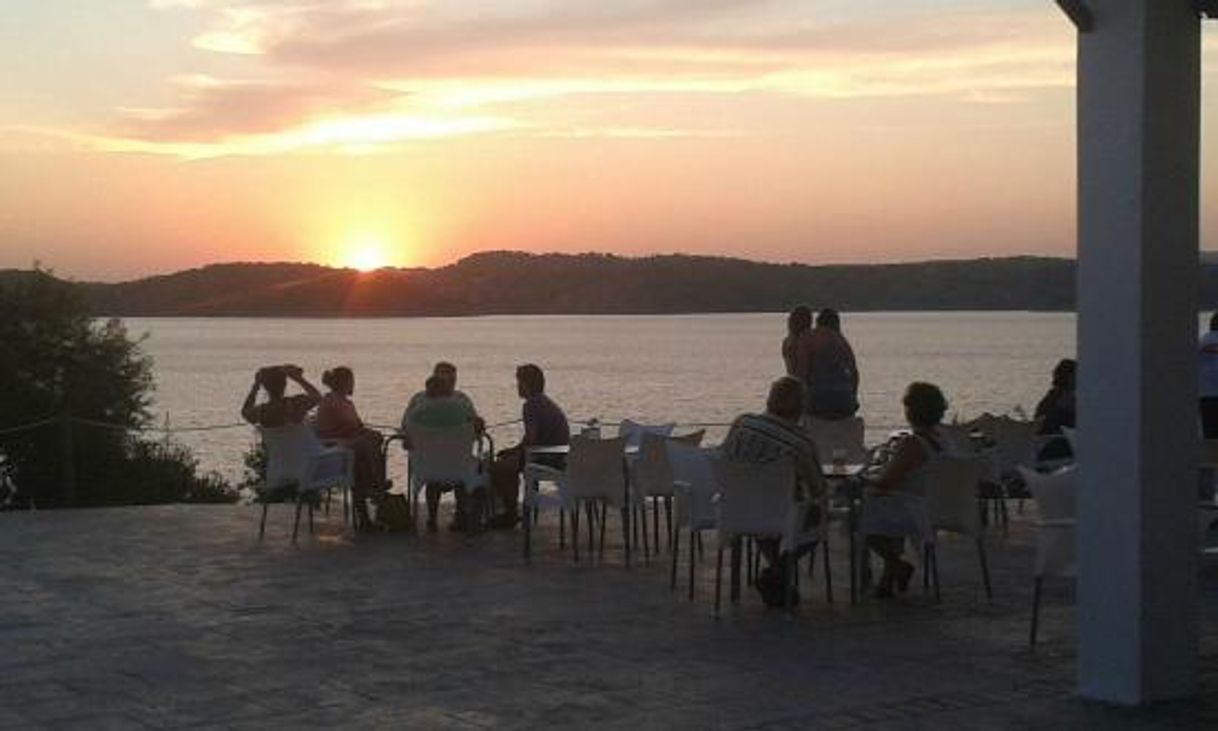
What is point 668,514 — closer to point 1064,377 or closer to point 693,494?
point 1064,377

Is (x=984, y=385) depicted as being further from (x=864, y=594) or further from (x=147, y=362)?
(x=864, y=594)

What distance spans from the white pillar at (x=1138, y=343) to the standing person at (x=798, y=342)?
6304 mm

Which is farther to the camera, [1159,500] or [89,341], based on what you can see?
[89,341]

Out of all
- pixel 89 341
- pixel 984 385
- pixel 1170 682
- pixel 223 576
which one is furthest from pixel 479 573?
pixel 984 385

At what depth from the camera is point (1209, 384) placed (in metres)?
12.4

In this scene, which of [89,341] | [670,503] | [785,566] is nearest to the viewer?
[785,566]

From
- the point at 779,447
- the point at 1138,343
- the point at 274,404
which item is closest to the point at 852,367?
the point at 274,404

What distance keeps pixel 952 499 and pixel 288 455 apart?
188 inches

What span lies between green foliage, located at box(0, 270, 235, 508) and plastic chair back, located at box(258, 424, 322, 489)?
1026 cm

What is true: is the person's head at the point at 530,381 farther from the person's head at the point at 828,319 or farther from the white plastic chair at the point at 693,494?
the white plastic chair at the point at 693,494

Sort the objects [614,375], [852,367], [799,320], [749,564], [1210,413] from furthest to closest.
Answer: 1. [614,375]
2. [799,320]
3. [852,367]
4. [1210,413]
5. [749,564]

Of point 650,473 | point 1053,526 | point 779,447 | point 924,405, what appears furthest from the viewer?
point 650,473

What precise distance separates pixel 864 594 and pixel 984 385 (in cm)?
5774

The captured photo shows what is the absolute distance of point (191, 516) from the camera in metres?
14.1
